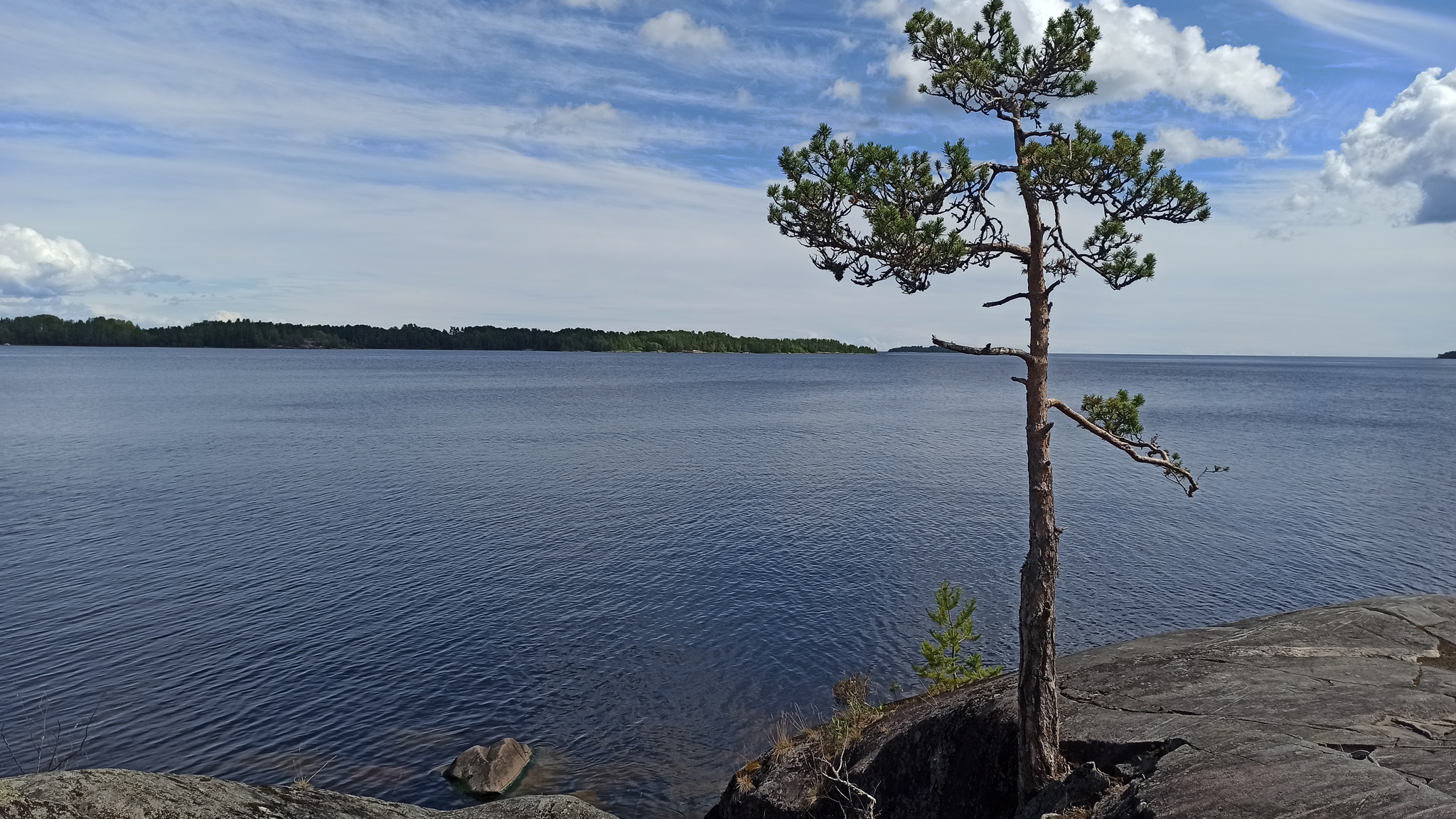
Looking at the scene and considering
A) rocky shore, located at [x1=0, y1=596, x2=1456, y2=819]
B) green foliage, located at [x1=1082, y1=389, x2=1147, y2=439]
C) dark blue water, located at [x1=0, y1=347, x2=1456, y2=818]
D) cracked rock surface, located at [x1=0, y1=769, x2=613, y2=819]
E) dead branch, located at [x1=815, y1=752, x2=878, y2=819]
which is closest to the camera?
cracked rock surface, located at [x1=0, y1=769, x2=613, y2=819]

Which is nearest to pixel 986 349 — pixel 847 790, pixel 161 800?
pixel 847 790

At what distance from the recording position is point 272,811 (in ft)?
40.1

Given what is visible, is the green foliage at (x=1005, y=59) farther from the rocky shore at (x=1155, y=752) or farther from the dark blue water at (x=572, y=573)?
the dark blue water at (x=572, y=573)

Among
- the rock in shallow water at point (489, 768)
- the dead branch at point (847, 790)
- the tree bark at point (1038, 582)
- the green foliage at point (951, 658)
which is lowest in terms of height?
the rock in shallow water at point (489, 768)

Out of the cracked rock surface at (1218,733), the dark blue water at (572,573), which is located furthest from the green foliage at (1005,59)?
the dark blue water at (572,573)

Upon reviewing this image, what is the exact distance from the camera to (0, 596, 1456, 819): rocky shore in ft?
35.6

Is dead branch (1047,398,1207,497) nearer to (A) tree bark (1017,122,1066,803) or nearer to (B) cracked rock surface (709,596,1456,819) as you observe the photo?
(A) tree bark (1017,122,1066,803)

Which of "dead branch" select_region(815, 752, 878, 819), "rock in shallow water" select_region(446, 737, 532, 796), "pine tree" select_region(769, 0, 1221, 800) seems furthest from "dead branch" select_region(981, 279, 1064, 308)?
"rock in shallow water" select_region(446, 737, 532, 796)

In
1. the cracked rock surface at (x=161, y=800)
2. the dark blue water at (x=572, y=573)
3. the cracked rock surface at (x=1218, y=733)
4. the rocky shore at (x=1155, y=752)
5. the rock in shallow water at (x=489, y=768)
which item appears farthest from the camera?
the dark blue water at (x=572, y=573)

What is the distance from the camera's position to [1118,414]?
50.2ft

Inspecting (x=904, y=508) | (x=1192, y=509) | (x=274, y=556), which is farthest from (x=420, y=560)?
(x=1192, y=509)

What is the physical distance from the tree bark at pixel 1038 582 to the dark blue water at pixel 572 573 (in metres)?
10.5

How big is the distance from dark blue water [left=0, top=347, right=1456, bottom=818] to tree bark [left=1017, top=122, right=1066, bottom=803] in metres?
10.5

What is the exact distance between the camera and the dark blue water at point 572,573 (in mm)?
25250
